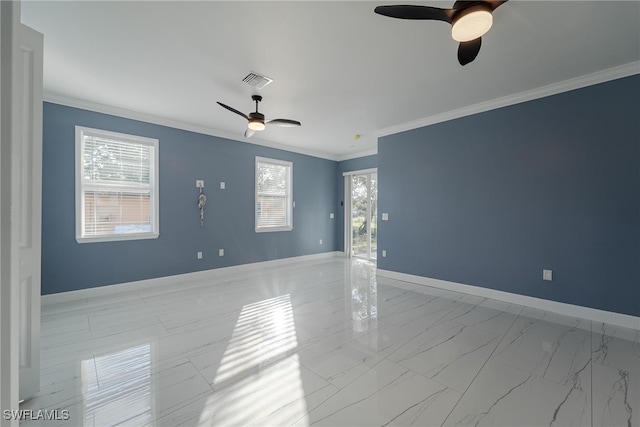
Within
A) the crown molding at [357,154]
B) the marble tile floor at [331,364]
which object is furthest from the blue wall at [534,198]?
the crown molding at [357,154]

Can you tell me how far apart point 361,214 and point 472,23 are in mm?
5321

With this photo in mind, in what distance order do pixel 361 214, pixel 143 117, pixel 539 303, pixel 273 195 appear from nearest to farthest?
pixel 539 303, pixel 143 117, pixel 273 195, pixel 361 214

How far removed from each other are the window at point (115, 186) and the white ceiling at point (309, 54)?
0.51m

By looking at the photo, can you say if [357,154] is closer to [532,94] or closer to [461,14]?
[532,94]

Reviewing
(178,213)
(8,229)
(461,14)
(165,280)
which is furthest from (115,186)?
(461,14)

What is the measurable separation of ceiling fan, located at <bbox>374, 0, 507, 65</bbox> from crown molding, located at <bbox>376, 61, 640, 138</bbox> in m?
2.22

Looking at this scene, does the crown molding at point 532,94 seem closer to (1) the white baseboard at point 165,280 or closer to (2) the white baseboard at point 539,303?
(2) the white baseboard at point 539,303

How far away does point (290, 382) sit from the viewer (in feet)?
6.36

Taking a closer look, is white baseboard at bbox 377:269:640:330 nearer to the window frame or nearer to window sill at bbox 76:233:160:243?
the window frame

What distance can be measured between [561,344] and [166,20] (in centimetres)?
450

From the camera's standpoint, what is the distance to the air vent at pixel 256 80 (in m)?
2.96

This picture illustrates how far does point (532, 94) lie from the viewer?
3.38m

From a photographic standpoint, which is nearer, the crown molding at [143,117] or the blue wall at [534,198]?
the blue wall at [534,198]

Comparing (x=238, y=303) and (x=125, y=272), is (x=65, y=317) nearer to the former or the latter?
(x=125, y=272)
